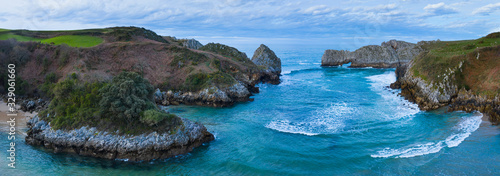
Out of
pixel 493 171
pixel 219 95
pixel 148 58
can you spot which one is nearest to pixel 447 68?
pixel 493 171

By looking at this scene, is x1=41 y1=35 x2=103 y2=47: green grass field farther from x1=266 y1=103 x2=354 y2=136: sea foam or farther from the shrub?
x1=266 y1=103 x2=354 y2=136: sea foam

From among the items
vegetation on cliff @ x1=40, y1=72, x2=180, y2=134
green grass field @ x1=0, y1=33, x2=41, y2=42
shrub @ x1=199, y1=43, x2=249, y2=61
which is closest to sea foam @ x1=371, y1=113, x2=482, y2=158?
vegetation on cliff @ x1=40, y1=72, x2=180, y2=134

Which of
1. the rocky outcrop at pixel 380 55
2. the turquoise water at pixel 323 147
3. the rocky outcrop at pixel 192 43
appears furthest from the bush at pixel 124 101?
the rocky outcrop at pixel 380 55

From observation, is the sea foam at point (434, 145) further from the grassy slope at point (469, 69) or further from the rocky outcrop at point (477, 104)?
the grassy slope at point (469, 69)

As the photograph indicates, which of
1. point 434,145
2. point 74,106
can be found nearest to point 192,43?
point 74,106

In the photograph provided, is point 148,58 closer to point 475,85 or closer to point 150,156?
point 150,156

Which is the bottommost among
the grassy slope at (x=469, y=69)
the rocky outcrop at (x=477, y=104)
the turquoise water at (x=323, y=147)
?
the turquoise water at (x=323, y=147)

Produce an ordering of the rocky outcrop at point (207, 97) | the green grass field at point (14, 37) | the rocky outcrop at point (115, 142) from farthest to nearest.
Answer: the green grass field at point (14, 37) < the rocky outcrop at point (207, 97) < the rocky outcrop at point (115, 142)
